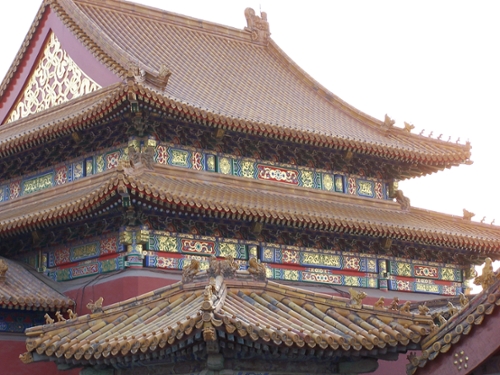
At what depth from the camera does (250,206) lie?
2006cm

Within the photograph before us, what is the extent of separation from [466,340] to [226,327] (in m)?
3.31

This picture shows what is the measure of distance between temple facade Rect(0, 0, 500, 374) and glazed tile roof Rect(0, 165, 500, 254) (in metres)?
0.06

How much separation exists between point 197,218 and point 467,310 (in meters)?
10.5

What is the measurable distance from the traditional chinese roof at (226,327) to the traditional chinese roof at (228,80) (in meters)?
7.14

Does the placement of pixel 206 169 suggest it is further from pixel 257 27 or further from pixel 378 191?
pixel 257 27

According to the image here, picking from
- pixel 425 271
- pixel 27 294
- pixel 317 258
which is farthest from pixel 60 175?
pixel 425 271

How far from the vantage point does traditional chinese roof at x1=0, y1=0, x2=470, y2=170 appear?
2250 centimetres

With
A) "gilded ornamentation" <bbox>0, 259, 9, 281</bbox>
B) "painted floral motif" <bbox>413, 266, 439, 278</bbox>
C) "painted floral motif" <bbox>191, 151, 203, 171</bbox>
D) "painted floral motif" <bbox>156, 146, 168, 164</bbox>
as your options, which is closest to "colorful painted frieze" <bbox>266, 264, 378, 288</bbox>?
"painted floral motif" <bbox>413, 266, 439, 278</bbox>

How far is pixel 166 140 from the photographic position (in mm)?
21781

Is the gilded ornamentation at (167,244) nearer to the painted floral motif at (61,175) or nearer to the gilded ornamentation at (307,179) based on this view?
the painted floral motif at (61,175)

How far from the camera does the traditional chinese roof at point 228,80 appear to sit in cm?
2250

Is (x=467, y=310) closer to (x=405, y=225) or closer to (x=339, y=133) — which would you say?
(x=405, y=225)

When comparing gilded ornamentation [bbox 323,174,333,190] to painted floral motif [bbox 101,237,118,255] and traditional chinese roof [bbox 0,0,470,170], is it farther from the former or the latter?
painted floral motif [bbox 101,237,118,255]

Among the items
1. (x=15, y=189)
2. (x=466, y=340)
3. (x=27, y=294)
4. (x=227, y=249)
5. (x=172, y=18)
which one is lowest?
(x=466, y=340)
